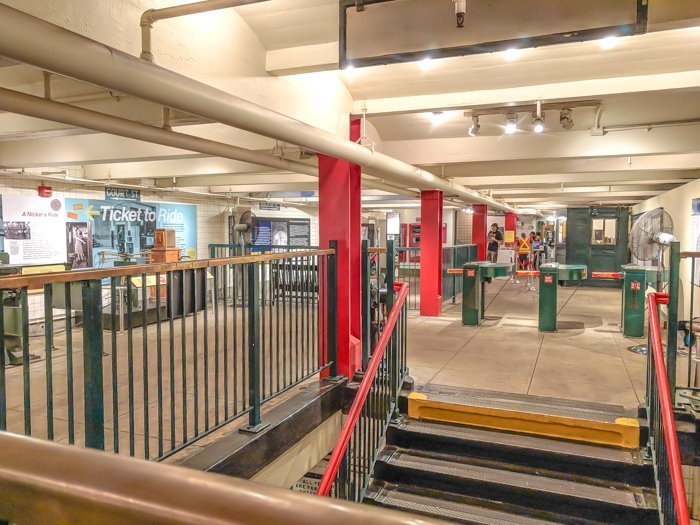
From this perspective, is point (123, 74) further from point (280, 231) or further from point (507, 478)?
point (280, 231)

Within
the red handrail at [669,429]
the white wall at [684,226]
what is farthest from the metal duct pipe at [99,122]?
the white wall at [684,226]

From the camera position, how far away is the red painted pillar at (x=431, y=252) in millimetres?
9047

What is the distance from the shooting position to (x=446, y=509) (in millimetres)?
3926

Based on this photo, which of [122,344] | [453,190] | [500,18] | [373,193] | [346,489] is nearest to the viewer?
[500,18]

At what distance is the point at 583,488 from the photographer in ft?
12.6

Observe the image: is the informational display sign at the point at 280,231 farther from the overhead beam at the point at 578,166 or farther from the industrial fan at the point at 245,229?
the overhead beam at the point at 578,166

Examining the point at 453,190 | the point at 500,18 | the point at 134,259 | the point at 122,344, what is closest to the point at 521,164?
the point at 453,190

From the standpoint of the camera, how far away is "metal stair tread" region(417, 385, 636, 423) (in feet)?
14.1

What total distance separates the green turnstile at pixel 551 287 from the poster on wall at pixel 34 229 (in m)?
7.58

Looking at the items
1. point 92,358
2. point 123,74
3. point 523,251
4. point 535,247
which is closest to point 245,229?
point 523,251

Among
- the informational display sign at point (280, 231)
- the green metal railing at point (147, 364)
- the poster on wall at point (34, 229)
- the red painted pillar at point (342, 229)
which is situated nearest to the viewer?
the green metal railing at point (147, 364)

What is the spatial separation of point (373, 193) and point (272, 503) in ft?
38.1

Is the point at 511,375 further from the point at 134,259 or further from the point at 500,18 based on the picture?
the point at 134,259

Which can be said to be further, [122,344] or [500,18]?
[122,344]
